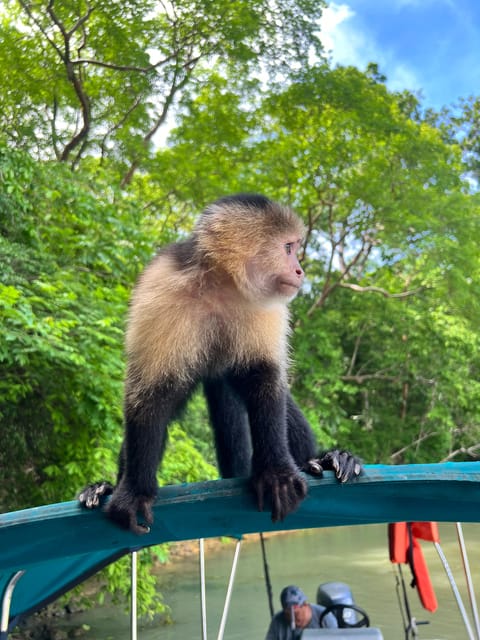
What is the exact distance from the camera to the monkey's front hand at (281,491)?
2.46m

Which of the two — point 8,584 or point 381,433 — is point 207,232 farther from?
point 381,433

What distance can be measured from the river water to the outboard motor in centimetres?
231

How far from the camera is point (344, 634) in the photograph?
414cm

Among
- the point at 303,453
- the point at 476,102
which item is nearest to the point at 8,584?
the point at 303,453

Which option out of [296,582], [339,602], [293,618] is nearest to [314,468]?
[293,618]

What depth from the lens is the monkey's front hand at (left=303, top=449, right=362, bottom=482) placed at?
7.65 ft

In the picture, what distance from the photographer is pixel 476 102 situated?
74.7 feet

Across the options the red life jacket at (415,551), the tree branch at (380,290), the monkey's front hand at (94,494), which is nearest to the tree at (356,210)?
the tree branch at (380,290)

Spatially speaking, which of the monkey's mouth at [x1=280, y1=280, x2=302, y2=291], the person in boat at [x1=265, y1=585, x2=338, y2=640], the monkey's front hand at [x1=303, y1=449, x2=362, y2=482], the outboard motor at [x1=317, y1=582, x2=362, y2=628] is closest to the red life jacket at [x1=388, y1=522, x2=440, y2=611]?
the outboard motor at [x1=317, y1=582, x2=362, y2=628]

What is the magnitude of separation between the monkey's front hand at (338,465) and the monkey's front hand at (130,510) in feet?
2.02

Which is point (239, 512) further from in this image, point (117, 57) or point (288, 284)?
point (117, 57)

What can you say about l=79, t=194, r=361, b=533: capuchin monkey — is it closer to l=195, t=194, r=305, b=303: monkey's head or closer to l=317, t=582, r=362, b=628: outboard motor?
l=195, t=194, r=305, b=303: monkey's head

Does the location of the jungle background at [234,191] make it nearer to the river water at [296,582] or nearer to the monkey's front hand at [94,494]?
the river water at [296,582]

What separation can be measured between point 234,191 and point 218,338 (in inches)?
484
